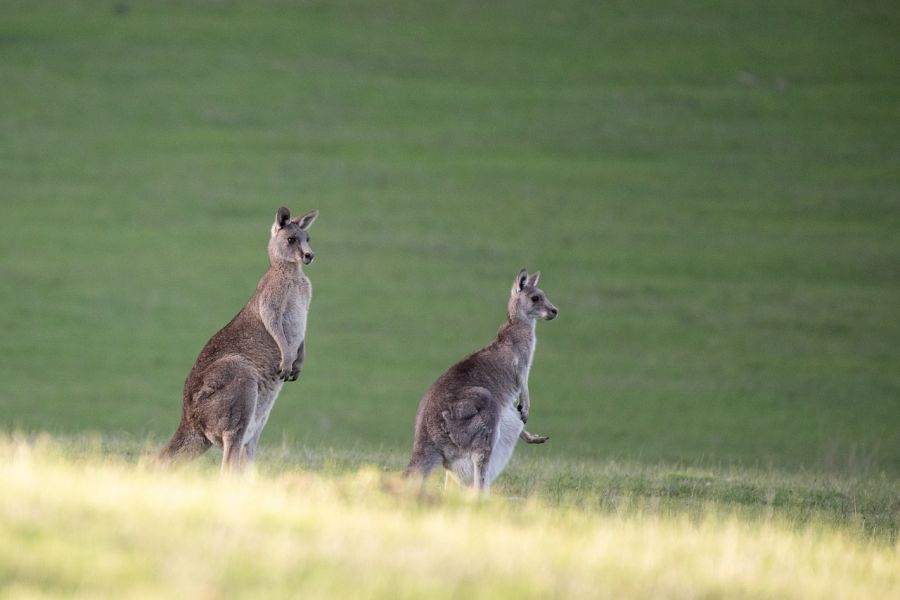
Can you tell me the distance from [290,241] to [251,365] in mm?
1381

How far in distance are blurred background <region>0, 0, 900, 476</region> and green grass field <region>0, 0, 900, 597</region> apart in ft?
0.35

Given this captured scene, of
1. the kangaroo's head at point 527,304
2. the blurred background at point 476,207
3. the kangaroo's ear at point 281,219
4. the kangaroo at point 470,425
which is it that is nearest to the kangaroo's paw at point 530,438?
the kangaroo at point 470,425

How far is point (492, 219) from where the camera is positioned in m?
38.4

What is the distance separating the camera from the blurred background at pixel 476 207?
96.1ft

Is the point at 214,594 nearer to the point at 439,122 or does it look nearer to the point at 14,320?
the point at 14,320

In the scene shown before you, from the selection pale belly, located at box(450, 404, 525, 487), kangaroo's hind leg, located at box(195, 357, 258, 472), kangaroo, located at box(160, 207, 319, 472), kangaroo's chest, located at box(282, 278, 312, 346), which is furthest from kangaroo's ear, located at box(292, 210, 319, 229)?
pale belly, located at box(450, 404, 525, 487)

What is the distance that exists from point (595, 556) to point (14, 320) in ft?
88.2

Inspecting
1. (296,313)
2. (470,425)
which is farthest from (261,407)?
(470,425)

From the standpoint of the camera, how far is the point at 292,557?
5922 mm

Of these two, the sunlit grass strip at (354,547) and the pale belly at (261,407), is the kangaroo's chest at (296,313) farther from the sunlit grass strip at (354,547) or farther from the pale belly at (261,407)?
the sunlit grass strip at (354,547)

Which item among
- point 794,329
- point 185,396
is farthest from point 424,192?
point 185,396

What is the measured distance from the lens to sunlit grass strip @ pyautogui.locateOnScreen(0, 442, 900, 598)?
5.54 metres

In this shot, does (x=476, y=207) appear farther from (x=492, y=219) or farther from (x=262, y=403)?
(x=262, y=403)

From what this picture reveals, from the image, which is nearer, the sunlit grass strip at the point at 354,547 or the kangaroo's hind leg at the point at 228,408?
the sunlit grass strip at the point at 354,547
